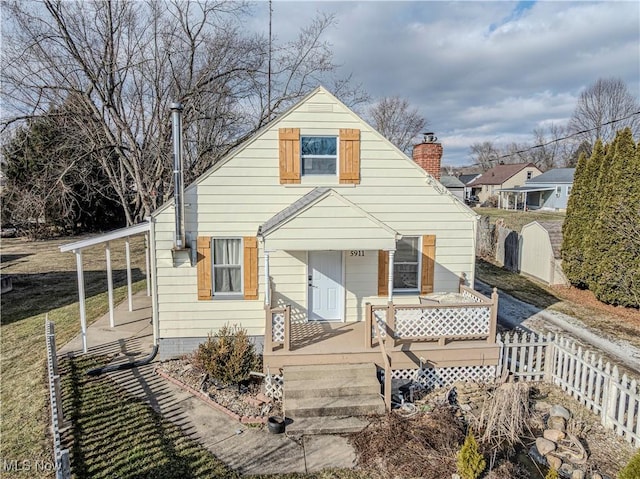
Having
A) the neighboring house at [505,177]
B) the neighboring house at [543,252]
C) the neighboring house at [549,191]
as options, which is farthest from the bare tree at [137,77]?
the neighboring house at [505,177]

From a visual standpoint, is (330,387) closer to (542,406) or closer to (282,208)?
(542,406)

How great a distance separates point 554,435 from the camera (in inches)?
266

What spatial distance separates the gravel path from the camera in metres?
10.3

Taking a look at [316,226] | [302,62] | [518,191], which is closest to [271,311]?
[316,226]

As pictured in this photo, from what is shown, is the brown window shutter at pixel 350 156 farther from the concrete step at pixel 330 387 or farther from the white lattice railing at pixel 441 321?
the concrete step at pixel 330 387

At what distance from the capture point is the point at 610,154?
15.2 metres

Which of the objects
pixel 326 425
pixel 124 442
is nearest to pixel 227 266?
pixel 124 442

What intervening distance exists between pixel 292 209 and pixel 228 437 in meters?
4.89

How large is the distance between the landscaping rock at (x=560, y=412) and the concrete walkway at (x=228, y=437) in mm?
3907

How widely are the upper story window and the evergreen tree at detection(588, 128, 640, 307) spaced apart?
10.8 m

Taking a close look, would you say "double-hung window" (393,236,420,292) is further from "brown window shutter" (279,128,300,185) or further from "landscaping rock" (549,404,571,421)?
"landscaping rock" (549,404,571,421)

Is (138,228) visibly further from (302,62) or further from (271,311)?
(302,62)

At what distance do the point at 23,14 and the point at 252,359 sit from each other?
14.8 meters

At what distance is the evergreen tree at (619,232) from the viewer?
44.2ft
